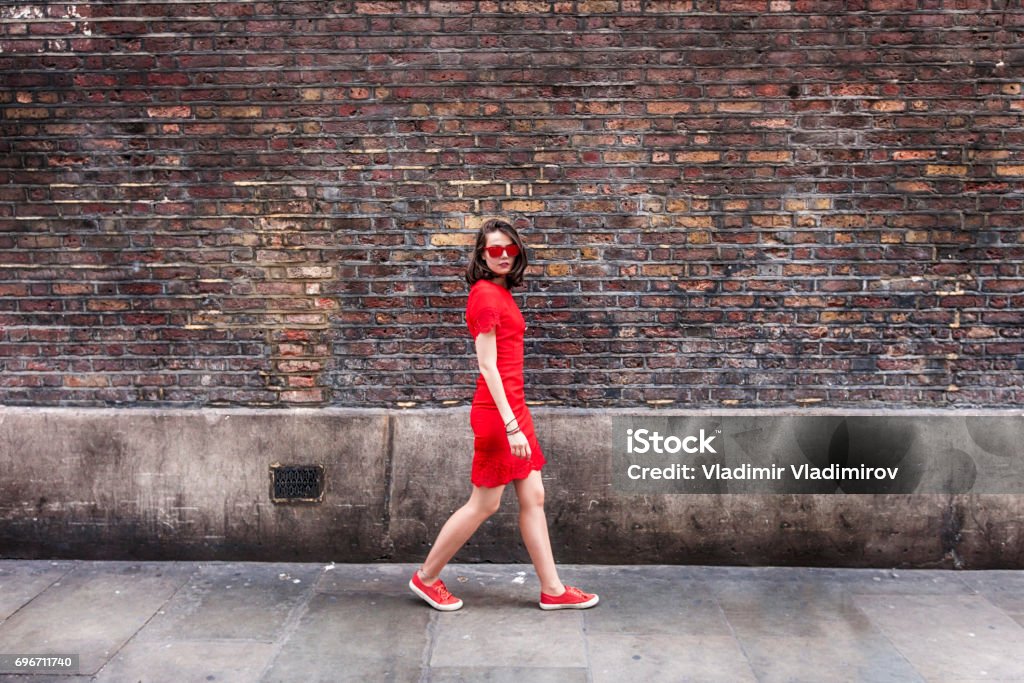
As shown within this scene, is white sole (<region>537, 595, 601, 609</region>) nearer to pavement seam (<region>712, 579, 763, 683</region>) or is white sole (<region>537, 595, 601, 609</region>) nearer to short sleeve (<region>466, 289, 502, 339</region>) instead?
pavement seam (<region>712, 579, 763, 683</region>)

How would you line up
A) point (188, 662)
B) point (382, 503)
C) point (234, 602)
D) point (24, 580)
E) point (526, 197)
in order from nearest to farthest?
point (188, 662)
point (234, 602)
point (24, 580)
point (526, 197)
point (382, 503)

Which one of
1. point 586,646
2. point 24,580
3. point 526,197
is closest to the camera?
point 586,646

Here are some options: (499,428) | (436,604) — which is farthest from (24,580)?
(499,428)

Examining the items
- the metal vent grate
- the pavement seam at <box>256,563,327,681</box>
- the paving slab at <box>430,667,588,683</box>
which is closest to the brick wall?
the metal vent grate

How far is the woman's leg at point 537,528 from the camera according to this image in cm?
419

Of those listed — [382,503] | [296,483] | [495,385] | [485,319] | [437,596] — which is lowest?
[437,596]

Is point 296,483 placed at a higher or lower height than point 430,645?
higher

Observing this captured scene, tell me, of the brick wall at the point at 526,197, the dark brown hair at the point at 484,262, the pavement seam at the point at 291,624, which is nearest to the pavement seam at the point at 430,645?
the pavement seam at the point at 291,624

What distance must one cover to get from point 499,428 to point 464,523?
541mm

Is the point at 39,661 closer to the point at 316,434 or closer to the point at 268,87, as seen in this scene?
the point at 316,434

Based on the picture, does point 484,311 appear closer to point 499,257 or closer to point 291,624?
point 499,257

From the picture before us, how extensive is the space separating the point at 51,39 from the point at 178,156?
0.95 metres

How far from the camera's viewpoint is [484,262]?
4082 mm

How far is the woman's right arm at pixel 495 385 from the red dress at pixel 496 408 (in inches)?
3.1
